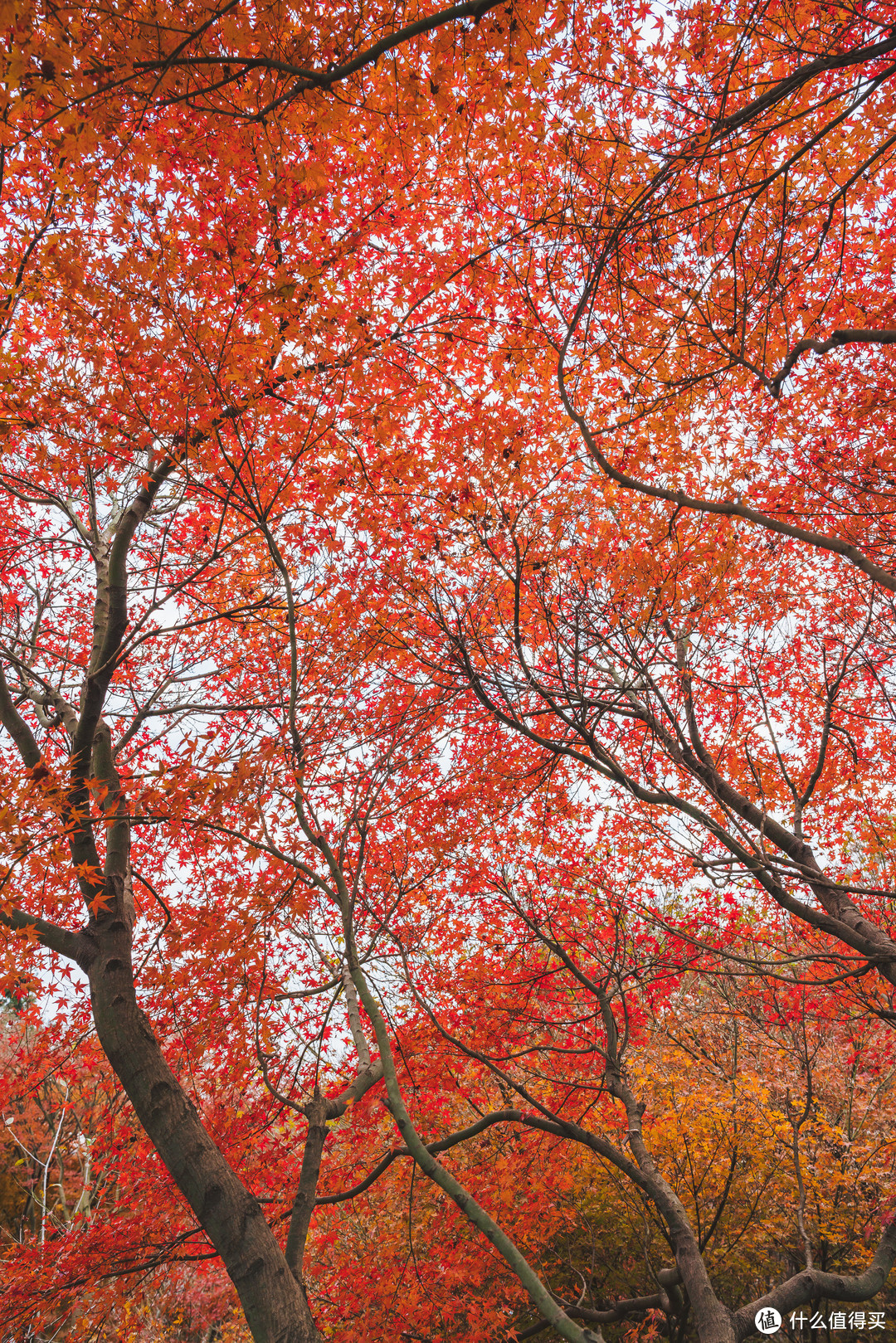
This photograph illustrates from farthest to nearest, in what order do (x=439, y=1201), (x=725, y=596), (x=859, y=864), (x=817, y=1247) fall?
(x=859, y=864) < (x=439, y=1201) < (x=817, y=1247) < (x=725, y=596)

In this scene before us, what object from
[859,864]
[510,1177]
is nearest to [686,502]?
[510,1177]

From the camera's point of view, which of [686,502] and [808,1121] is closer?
[686,502]

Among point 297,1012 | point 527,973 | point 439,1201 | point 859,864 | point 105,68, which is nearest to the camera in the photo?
point 105,68

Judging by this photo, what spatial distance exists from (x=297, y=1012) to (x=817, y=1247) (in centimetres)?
777

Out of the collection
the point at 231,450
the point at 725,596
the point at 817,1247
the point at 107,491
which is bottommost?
the point at 817,1247

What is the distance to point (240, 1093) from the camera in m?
6.59

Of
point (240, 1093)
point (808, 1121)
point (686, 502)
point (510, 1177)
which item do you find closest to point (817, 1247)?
point (808, 1121)

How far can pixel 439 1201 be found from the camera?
932 cm

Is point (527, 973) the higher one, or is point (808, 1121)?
point (527, 973)

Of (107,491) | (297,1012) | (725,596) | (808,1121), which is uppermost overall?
(107,491)

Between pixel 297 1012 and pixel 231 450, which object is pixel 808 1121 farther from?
pixel 231 450

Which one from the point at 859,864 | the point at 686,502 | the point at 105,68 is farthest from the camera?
the point at 859,864

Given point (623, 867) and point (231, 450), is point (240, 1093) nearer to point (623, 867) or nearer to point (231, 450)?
point (623, 867)

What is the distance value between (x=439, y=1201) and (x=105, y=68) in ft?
40.1
